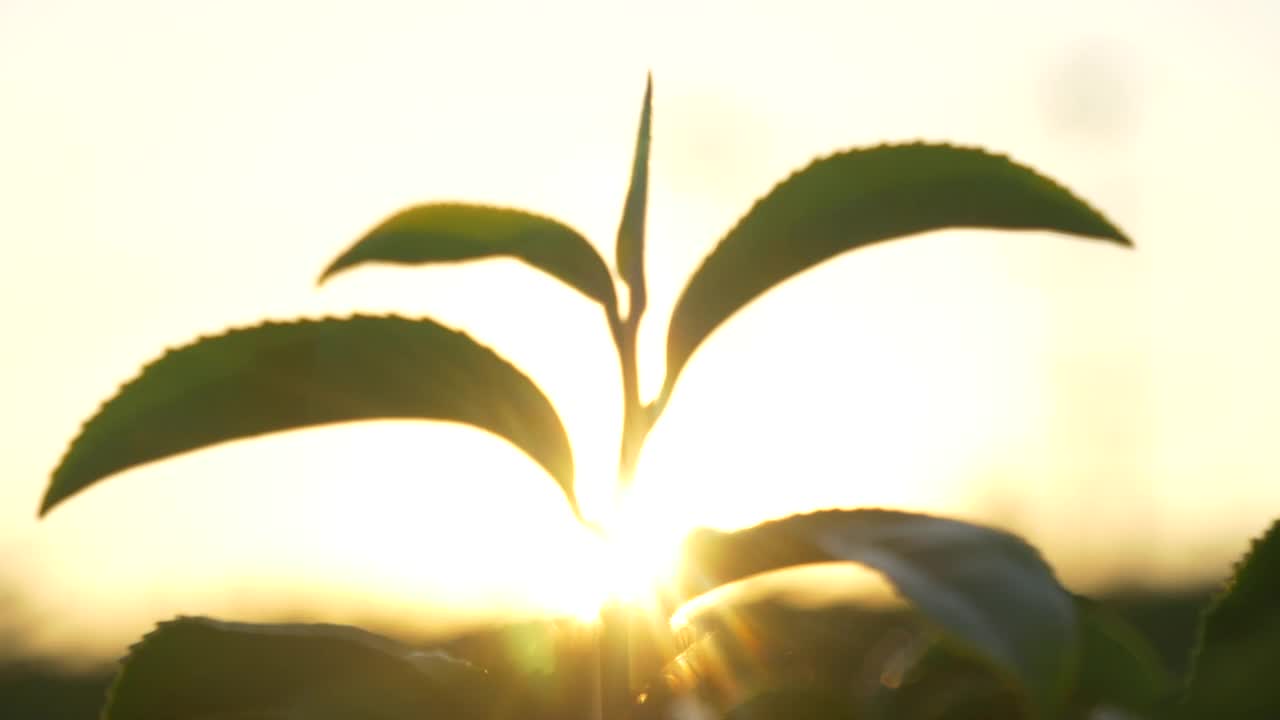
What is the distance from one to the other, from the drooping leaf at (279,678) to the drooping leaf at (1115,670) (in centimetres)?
41

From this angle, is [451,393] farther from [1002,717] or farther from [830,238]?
[1002,717]

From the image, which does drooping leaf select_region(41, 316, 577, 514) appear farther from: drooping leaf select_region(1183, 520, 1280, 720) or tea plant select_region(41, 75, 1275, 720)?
drooping leaf select_region(1183, 520, 1280, 720)

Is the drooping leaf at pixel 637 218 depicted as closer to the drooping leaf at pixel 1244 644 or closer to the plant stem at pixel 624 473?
the plant stem at pixel 624 473

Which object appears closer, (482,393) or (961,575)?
(961,575)

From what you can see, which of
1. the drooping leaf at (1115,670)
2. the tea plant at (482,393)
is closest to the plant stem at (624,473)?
the tea plant at (482,393)

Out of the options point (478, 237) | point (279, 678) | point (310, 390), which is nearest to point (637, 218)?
point (478, 237)

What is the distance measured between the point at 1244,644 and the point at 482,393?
521 mm

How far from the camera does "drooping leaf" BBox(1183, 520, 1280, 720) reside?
39.9 inches

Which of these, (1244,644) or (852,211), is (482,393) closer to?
(852,211)

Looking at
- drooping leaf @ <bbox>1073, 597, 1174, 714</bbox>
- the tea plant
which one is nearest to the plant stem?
the tea plant

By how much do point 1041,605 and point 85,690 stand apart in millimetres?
18613

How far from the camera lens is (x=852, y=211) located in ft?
3.57

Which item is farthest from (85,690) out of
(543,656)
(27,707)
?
(543,656)

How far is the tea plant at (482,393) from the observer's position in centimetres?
105
